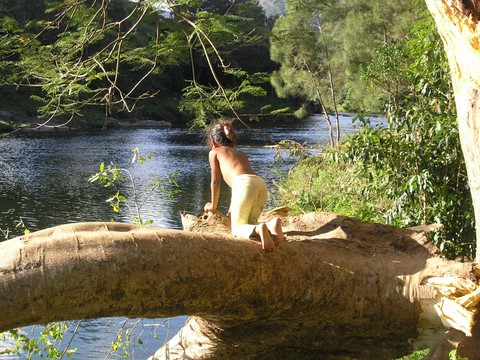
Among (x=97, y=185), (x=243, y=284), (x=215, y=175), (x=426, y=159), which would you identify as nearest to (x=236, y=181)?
(x=215, y=175)

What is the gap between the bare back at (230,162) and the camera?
16.0ft

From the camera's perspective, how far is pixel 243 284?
11.6 feet

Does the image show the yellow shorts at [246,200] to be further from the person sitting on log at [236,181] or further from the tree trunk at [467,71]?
the tree trunk at [467,71]

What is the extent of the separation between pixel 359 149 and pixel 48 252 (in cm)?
425

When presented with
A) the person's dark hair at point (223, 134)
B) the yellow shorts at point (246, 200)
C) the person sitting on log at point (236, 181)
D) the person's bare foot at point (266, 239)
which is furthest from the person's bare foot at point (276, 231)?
the person's dark hair at point (223, 134)

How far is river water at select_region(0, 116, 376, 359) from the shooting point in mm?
9188

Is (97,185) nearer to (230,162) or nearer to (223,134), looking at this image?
(223,134)

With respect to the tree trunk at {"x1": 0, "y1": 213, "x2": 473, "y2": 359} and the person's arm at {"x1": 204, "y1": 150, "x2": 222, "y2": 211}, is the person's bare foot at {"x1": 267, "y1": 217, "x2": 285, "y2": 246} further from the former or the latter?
the person's arm at {"x1": 204, "y1": 150, "x2": 222, "y2": 211}

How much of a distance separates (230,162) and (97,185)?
14.9 m

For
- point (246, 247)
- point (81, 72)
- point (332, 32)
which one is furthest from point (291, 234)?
point (332, 32)

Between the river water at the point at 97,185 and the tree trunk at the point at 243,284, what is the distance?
4.04 metres

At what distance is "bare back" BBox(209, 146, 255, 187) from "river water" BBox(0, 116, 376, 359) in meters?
3.50

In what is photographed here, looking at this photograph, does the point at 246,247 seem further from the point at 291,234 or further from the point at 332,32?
the point at 332,32

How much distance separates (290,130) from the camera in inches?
1403
